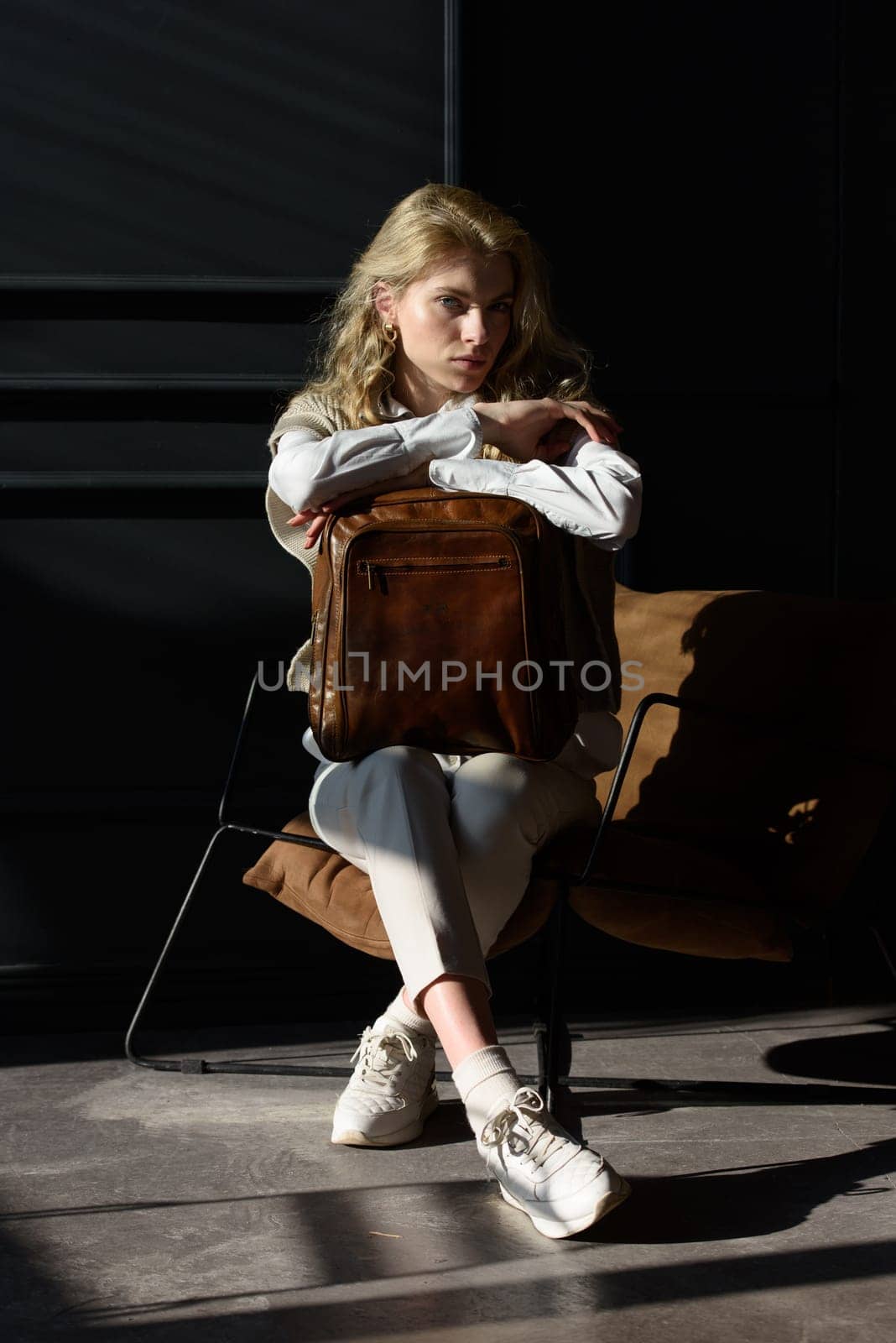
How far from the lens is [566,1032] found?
2422mm

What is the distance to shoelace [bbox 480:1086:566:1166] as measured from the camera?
1759mm

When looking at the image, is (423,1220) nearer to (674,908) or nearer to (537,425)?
(674,908)

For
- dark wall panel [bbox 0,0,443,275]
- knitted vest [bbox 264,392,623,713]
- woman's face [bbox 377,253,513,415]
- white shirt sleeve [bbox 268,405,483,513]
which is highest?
dark wall panel [bbox 0,0,443,275]

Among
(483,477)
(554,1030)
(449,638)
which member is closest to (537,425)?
(483,477)

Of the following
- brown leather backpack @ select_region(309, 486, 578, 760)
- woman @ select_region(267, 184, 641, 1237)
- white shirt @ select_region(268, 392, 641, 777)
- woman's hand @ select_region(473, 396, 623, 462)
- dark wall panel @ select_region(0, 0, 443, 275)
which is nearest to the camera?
woman @ select_region(267, 184, 641, 1237)

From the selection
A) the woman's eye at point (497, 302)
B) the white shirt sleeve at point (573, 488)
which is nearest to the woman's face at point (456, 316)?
the woman's eye at point (497, 302)

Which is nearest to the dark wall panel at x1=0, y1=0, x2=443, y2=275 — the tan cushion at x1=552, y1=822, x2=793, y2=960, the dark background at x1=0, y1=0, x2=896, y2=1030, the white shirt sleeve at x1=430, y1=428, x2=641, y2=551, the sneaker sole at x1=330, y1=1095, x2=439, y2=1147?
the dark background at x1=0, y1=0, x2=896, y2=1030

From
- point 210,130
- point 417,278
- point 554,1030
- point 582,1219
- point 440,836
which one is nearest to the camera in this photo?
point 582,1219

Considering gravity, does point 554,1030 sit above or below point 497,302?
below

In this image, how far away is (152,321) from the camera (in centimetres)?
276

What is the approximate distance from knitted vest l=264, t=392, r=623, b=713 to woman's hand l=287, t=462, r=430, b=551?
0.01 metres

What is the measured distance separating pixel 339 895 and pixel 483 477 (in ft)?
2.17

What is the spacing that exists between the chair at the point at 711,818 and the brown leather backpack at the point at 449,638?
189 mm

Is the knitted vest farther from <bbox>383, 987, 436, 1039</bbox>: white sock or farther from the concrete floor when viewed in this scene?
the concrete floor
